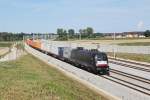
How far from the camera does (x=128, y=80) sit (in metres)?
36.1

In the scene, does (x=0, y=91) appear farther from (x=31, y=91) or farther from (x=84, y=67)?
(x=84, y=67)

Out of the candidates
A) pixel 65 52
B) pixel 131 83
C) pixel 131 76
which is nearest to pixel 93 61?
pixel 131 76

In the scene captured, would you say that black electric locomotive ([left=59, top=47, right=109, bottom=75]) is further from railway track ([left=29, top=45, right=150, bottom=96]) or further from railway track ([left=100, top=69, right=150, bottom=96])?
railway track ([left=29, top=45, right=150, bottom=96])

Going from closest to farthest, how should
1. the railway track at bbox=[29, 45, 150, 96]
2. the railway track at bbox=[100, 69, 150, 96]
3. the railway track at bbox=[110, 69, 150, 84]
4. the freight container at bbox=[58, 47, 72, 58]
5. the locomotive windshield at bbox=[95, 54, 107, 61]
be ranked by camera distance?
the railway track at bbox=[29, 45, 150, 96] → the railway track at bbox=[100, 69, 150, 96] → the railway track at bbox=[110, 69, 150, 84] → the locomotive windshield at bbox=[95, 54, 107, 61] → the freight container at bbox=[58, 47, 72, 58]

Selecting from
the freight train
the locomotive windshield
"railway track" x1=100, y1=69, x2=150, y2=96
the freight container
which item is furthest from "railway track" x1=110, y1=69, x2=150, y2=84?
the freight container

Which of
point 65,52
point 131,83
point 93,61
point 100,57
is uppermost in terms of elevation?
point 100,57

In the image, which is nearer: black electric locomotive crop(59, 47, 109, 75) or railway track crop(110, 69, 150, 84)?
railway track crop(110, 69, 150, 84)

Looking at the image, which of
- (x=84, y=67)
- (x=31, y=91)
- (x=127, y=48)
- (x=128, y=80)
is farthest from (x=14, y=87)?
(x=127, y=48)

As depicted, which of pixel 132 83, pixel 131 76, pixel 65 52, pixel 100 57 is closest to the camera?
pixel 132 83

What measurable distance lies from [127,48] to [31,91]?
5202 cm

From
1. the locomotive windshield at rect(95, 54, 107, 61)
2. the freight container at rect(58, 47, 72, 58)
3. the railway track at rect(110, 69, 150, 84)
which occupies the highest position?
the locomotive windshield at rect(95, 54, 107, 61)

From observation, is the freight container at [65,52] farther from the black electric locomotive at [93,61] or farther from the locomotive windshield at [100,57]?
the locomotive windshield at [100,57]

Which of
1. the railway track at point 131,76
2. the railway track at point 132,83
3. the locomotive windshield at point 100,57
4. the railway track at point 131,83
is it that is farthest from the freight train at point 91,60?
the railway track at point 131,76

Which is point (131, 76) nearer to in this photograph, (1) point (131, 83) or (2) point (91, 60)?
(1) point (131, 83)
